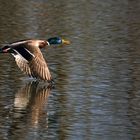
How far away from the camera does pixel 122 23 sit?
35875 mm

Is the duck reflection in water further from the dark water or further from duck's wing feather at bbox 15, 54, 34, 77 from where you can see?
duck's wing feather at bbox 15, 54, 34, 77

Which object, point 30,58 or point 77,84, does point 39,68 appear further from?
point 77,84

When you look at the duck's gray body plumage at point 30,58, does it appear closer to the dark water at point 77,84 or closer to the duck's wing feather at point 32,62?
the duck's wing feather at point 32,62

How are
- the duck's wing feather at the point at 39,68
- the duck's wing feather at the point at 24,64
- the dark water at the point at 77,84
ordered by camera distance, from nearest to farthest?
1. the dark water at the point at 77,84
2. the duck's wing feather at the point at 39,68
3. the duck's wing feather at the point at 24,64

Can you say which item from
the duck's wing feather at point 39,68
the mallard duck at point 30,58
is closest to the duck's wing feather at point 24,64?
the mallard duck at point 30,58

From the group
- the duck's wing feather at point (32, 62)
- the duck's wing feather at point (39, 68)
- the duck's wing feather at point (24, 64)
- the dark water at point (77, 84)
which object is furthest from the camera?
the duck's wing feather at point (24, 64)

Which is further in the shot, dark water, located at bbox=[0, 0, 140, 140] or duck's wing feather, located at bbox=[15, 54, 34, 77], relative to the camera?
duck's wing feather, located at bbox=[15, 54, 34, 77]

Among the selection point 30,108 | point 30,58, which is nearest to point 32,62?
point 30,58

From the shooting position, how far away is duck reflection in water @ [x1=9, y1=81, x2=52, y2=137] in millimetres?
16281

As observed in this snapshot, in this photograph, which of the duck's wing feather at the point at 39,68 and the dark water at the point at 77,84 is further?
the duck's wing feather at the point at 39,68

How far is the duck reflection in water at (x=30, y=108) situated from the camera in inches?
641

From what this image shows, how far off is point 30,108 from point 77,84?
10.1ft

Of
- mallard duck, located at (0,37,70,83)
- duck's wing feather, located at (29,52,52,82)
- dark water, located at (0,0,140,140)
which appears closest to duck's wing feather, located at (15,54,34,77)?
mallard duck, located at (0,37,70,83)

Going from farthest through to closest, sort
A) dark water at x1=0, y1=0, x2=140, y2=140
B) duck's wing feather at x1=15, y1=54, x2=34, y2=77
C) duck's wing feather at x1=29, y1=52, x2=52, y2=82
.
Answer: duck's wing feather at x1=15, y1=54, x2=34, y2=77, duck's wing feather at x1=29, y1=52, x2=52, y2=82, dark water at x1=0, y1=0, x2=140, y2=140
